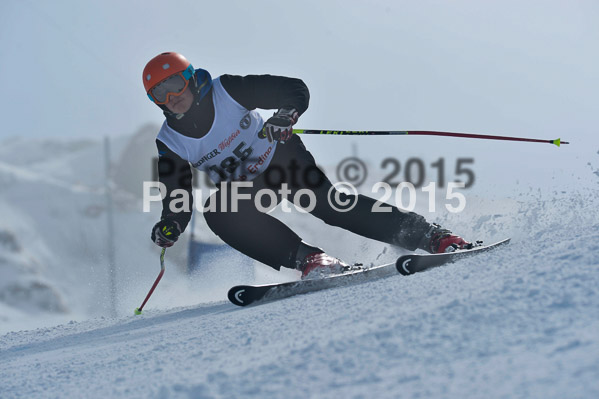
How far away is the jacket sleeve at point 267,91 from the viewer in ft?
10.5

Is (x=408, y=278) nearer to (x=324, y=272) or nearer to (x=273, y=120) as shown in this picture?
(x=324, y=272)

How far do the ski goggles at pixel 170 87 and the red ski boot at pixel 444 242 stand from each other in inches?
63.3

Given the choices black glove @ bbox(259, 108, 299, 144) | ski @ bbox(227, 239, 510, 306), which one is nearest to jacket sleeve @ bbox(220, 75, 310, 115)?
black glove @ bbox(259, 108, 299, 144)

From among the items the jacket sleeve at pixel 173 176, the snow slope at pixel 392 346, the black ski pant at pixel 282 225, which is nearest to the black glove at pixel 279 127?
the black ski pant at pixel 282 225

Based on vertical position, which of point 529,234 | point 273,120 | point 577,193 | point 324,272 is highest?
point 273,120

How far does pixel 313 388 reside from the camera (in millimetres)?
1309

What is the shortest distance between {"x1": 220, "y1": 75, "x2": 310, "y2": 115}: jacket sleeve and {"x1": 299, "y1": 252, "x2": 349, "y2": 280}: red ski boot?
2.67 ft

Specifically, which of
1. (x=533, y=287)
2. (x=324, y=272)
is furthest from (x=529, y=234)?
(x=533, y=287)

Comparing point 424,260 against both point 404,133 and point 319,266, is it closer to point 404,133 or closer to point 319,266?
point 319,266

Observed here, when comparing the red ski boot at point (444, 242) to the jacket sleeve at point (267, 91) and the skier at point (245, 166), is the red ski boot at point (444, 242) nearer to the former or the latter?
the skier at point (245, 166)

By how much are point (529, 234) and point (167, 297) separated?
3.77 meters

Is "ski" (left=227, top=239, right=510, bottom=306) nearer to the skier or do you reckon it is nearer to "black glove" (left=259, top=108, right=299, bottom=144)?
the skier

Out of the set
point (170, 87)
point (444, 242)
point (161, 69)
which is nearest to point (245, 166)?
point (170, 87)

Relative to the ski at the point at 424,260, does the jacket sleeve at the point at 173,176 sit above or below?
above
